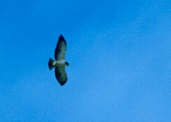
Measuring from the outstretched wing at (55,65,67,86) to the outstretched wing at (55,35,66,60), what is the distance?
115cm

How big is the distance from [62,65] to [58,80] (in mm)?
1551

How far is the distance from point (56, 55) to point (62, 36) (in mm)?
2265

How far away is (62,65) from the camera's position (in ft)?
273

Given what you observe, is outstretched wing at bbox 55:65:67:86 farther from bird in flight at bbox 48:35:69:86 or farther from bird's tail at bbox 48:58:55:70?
bird's tail at bbox 48:58:55:70

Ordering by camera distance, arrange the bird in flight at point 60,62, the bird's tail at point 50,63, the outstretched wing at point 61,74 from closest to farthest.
A: 1. the bird in flight at point 60,62
2. the bird's tail at point 50,63
3. the outstretched wing at point 61,74

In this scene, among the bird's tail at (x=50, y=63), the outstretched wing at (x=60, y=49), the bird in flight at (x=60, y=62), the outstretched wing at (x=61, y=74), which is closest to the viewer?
the outstretched wing at (x=60, y=49)

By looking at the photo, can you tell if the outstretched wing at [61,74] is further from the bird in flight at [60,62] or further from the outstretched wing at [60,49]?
the outstretched wing at [60,49]

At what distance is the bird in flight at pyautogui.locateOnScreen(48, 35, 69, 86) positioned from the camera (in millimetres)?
81125

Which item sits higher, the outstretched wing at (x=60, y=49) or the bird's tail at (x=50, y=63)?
the outstretched wing at (x=60, y=49)

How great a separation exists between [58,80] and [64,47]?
11.6 feet

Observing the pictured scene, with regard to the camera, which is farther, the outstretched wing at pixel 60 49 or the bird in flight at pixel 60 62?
the bird in flight at pixel 60 62

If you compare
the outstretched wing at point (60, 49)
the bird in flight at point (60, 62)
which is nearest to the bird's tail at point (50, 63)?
the bird in flight at point (60, 62)

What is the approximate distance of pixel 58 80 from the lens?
82875 mm

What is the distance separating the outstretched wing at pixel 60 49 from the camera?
80875 mm
